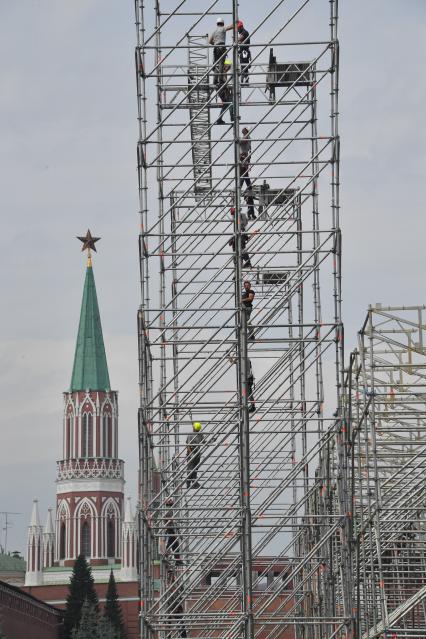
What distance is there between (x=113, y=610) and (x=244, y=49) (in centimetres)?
8195

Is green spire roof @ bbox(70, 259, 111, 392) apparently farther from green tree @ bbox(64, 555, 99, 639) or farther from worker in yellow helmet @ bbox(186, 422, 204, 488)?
worker in yellow helmet @ bbox(186, 422, 204, 488)

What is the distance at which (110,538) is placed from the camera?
421ft

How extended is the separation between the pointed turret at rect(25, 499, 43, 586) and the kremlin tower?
0.09 meters

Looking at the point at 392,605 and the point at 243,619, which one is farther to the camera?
the point at 392,605

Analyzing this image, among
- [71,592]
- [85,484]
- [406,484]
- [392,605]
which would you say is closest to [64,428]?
[85,484]

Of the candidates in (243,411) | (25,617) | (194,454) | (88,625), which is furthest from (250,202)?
(88,625)

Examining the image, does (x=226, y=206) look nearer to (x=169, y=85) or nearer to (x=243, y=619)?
(x=169, y=85)

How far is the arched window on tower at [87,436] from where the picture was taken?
131750 millimetres

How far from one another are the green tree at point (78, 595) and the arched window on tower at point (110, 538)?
779 inches

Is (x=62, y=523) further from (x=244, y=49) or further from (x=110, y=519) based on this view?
(x=244, y=49)

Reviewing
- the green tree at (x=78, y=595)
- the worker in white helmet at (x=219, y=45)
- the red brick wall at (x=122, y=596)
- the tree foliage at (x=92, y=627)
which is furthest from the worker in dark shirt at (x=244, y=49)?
the red brick wall at (x=122, y=596)

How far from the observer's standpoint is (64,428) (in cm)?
13375

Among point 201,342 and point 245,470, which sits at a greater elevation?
point 201,342

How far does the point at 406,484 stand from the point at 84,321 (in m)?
104
